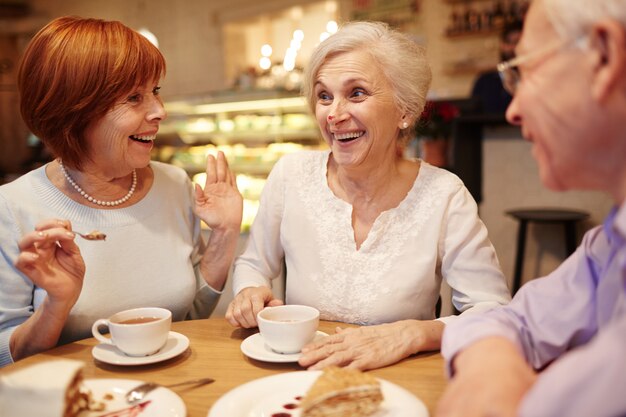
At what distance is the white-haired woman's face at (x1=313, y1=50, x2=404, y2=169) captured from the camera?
181cm

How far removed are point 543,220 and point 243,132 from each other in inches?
111

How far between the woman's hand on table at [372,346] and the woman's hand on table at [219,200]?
0.70 m

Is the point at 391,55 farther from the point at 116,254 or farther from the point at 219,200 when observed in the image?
the point at 116,254

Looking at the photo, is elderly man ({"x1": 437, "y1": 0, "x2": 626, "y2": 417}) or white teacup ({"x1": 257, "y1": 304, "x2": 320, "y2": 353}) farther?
white teacup ({"x1": 257, "y1": 304, "x2": 320, "y2": 353})

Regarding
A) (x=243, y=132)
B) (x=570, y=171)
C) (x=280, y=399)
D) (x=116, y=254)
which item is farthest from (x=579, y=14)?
(x=243, y=132)

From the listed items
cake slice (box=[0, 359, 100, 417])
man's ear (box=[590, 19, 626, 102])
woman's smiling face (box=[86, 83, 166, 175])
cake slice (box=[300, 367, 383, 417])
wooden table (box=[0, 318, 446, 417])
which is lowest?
wooden table (box=[0, 318, 446, 417])

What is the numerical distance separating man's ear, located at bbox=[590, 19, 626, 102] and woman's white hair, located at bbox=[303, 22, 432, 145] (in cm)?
112

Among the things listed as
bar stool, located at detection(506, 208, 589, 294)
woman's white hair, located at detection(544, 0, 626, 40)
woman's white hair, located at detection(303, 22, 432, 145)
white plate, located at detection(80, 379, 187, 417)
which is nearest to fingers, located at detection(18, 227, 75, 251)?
white plate, located at detection(80, 379, 187, 417)

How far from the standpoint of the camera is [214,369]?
1.30 meters

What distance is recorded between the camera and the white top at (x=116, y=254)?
1.61m

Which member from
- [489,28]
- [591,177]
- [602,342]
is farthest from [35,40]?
[489,28]

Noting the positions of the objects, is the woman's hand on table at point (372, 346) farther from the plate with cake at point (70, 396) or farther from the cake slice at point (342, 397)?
the plate with cake at point (70, 396)

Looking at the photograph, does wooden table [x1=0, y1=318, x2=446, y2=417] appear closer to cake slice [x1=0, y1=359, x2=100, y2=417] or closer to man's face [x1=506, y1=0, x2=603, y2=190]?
cake slice [x1=0, y1=359, x2=100, y2=417]

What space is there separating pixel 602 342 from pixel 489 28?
238 inches
